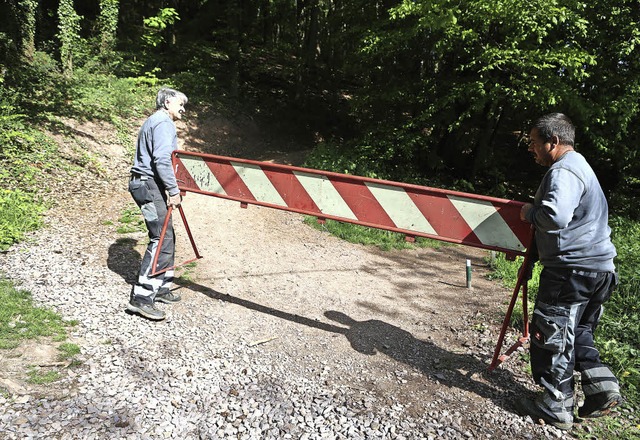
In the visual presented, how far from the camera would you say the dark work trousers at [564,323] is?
3.32 m

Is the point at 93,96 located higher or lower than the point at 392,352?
higher

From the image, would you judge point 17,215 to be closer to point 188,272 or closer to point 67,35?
point 188,272

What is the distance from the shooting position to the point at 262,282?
6082mm

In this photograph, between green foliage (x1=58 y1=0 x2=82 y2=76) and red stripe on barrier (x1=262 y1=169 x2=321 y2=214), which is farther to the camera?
green foliage (x1=58 y1=0 x2=82 y2=76)

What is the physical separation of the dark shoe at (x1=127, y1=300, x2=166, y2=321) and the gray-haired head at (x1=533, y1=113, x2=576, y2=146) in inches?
153

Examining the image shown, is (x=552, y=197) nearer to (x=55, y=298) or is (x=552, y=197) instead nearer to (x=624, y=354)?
(x=624, y=354)

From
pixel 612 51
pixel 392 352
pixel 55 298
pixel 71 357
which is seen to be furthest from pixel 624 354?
pixel 612 51

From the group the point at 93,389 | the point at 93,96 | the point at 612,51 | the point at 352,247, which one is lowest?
the point at 93,389

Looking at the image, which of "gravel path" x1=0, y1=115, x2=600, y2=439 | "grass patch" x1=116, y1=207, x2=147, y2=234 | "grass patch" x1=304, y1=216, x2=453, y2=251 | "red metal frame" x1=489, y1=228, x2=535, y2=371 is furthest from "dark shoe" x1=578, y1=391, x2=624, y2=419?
"grass patch" x1=116, y1=207, x2=147, y2=234

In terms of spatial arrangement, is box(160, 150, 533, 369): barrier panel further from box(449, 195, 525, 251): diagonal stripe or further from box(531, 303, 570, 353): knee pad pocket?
box(531, 303, 570, 353): knee pad pocket

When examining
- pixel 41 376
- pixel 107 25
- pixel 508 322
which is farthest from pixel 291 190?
pixel 107 25

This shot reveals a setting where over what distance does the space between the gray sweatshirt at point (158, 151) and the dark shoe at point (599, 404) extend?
161 inches

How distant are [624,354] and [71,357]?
196 inches

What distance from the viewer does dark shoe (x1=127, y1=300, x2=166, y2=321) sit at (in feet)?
15.3
